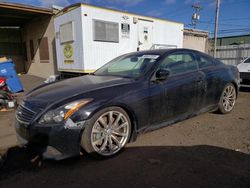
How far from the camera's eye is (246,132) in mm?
3611

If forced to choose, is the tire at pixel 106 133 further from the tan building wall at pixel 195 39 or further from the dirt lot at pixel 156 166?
the tan building wall at pixel 195 39

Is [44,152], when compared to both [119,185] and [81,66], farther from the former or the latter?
[81,66]

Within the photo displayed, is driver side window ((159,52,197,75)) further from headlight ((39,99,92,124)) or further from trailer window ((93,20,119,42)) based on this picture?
trailer window ((93,20,119,42))

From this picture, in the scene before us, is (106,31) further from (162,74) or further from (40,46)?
(40,46)

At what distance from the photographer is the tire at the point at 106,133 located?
102 inches

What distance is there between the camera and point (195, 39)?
1538cm

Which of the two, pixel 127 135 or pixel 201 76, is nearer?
pixel 127 135

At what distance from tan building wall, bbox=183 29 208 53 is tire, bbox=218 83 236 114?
1038 centimetres

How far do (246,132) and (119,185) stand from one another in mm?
2589

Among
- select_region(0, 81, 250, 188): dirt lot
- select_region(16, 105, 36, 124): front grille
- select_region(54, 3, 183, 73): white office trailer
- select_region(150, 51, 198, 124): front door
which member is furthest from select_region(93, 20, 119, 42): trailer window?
select_region(16, 105, 36, 124): front grille

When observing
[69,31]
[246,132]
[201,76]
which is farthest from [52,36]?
[246,132]

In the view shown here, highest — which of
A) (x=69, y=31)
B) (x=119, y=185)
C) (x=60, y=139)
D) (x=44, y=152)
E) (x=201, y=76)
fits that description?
(x=69, y=31)

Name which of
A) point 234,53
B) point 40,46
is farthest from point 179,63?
point 234,53

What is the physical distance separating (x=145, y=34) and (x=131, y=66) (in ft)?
18.6
